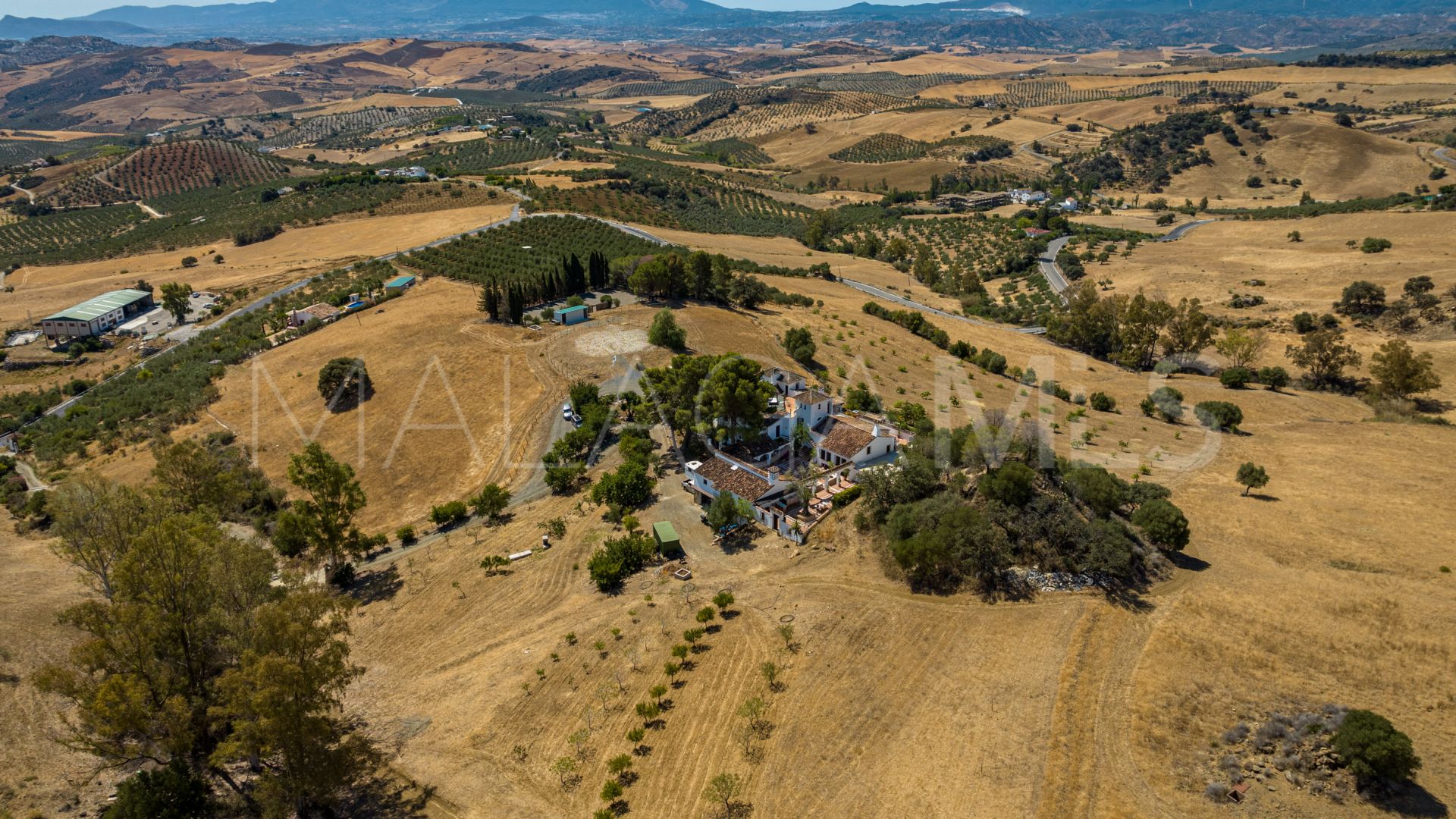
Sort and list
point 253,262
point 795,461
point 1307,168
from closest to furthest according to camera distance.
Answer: point 795,461, point 253,262, point 1307,168

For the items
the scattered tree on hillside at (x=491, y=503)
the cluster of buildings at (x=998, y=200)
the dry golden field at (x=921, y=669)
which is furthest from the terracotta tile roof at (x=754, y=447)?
the cluster of buildings at (x=998, y=200)

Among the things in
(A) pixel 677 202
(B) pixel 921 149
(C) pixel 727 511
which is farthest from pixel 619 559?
(B) pixel 921 149

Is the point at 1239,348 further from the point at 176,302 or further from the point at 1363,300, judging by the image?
the point at 176,302

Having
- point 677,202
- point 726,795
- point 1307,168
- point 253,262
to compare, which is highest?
point 677,202

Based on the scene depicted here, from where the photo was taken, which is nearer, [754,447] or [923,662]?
[923,662]

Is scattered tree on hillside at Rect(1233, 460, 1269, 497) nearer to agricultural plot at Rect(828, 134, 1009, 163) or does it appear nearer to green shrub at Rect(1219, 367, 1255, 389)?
green shrub at Rect(1219, 367, 1255, 389)

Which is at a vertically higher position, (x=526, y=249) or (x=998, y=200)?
(x=526, y=249)

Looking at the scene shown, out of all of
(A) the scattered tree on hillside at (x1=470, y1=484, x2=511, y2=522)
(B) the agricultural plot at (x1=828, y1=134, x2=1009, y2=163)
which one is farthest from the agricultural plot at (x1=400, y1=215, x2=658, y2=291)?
(B) the agricultural plot at (x1=828, y1=134, x2=1009, y2=163)

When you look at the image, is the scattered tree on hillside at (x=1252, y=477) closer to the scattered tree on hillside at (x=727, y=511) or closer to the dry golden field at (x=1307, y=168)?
the scattered tree on hillside at (x=727, y=511)
